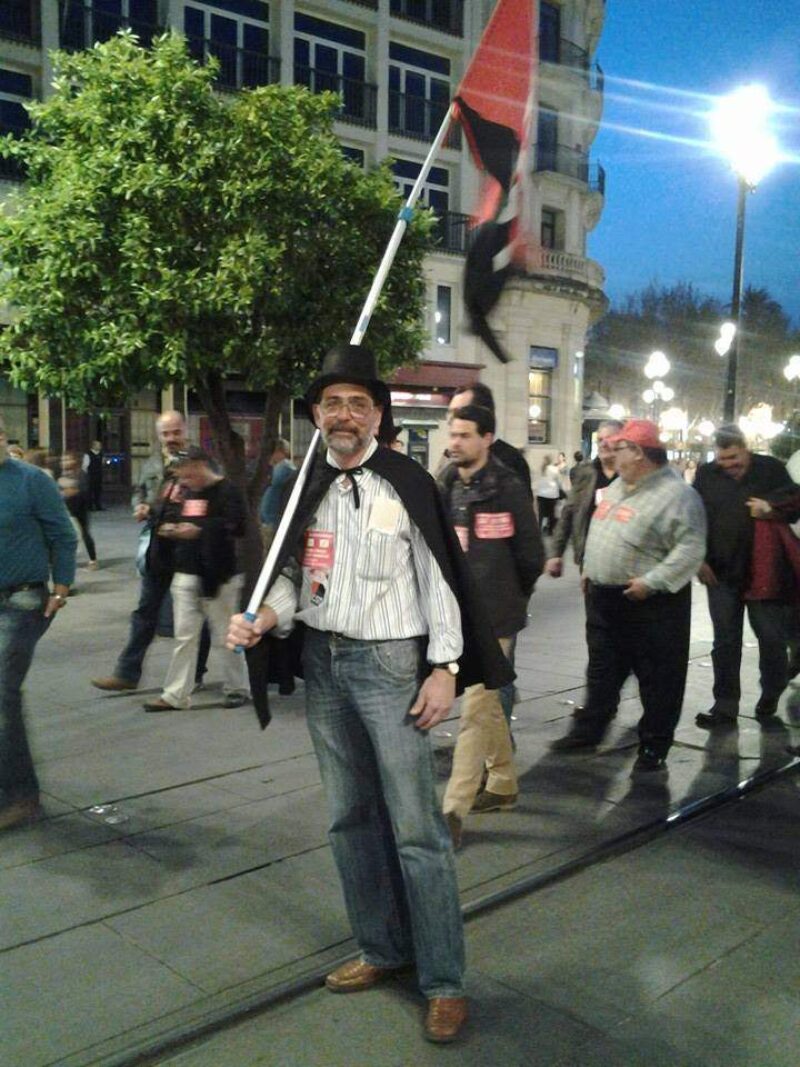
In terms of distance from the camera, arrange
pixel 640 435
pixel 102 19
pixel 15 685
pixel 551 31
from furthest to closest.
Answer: pixel 551 31, pixel 102 19, pixel 640 435, pixel 15 685

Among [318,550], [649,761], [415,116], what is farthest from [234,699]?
[415,116]

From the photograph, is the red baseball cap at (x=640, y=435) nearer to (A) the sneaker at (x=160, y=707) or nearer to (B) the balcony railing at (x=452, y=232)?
(A) the sneaker at (x=160, y=707)

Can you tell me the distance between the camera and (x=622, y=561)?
5668mm

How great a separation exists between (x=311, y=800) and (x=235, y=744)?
1.10 meters

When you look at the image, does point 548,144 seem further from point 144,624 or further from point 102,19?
point 144,624

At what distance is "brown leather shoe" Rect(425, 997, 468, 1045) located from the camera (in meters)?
2.97

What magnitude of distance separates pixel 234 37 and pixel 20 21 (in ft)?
19.0

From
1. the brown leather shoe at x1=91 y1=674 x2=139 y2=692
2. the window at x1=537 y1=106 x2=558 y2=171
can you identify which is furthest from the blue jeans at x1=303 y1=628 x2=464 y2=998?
the window at x1=537 y1=106 x2=558 y2=171

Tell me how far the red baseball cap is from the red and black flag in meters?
1.38

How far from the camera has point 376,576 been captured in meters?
3.03

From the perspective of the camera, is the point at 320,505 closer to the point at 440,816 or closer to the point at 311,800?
the point at 440,816

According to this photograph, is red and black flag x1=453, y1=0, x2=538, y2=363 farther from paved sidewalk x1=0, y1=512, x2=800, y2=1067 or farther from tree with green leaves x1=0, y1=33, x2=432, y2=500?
tree with green leaves x1=0, y1=33, x2=432, y2=500

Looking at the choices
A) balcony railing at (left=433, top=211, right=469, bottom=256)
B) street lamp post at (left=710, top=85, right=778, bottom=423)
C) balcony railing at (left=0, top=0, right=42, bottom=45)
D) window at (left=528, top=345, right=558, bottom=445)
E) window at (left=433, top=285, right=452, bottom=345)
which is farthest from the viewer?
window at (left=528, top=345, right=558, bottom=445)

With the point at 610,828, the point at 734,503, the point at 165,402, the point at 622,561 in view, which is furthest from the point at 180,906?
the point at 165,402
